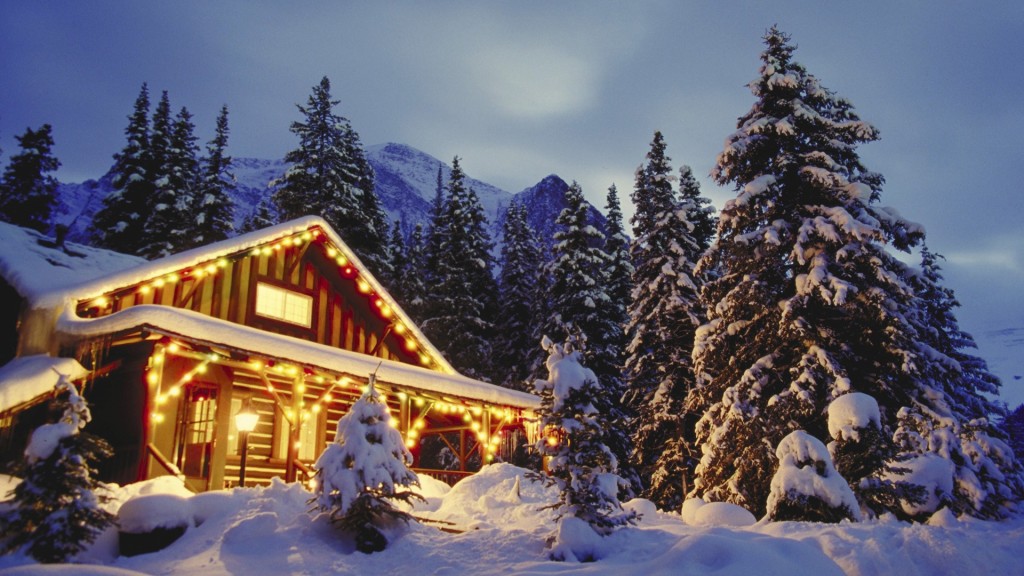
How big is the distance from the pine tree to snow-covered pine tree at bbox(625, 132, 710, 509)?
29568 millimetres

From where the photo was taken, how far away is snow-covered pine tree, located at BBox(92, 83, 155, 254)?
109 feet

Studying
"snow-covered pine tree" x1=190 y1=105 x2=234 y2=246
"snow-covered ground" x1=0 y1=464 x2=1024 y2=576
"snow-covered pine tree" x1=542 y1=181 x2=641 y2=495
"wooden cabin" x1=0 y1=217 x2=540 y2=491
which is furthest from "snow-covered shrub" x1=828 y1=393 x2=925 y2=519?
"snow-covered pine tree" x1=190 y1=105 x2=234 y2=246

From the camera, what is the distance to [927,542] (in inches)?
335

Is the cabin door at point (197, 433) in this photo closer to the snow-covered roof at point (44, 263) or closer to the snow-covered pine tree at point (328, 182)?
the snow-covered roof at point (44, 263)

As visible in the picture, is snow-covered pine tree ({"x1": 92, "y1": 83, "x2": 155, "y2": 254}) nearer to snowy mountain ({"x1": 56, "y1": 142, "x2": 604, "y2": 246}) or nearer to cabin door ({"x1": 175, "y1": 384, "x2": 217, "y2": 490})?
cabin door ({"x1": 175, "y1": 384, "x2": 217, "y2": 490})

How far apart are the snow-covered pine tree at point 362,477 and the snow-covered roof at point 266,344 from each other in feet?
15.7

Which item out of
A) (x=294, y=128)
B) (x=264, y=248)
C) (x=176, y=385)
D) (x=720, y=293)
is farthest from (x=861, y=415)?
(x=294, y=128)

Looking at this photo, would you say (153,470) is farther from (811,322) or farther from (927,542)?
(811,322)

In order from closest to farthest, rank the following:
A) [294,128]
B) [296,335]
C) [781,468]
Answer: [781,468]
[296,335]
[294,128]

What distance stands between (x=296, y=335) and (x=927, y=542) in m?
15.4

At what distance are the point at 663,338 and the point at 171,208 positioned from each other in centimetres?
2407

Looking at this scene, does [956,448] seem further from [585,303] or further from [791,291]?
[585,303]

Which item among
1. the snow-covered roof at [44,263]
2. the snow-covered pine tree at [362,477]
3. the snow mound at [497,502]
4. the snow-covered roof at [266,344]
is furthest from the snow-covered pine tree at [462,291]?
the snow-covered pine tree at [362,477]

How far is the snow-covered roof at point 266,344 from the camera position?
1302 cm
